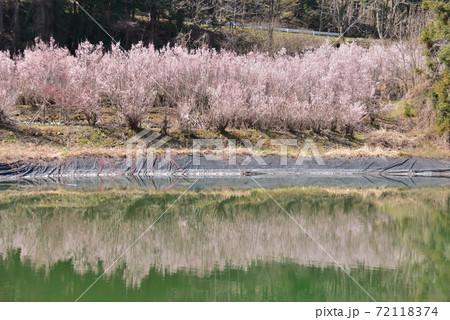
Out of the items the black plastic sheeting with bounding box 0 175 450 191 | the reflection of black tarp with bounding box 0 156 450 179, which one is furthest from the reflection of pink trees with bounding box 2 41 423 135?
the black plastic sheeting with bounding box 0 175 450 191

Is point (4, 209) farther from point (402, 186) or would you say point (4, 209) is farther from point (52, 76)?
point (402, 186)

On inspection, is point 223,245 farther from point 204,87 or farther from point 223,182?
point 204,87

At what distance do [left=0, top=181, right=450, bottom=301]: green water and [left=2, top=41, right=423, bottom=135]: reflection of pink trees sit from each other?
5.79m

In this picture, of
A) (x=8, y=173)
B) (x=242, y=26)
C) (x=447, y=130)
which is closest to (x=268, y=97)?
(x=447, y=130)

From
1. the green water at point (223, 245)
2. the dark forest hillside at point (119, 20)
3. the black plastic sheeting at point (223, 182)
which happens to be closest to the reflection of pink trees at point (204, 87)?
the black plastic sheeting at point (223, 182)

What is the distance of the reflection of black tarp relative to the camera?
19031 mm

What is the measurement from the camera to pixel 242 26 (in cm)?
4097

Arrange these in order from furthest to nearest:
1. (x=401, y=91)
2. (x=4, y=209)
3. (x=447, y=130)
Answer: (x=401, y=91), (x=447, y=130), (x=4, y=209)

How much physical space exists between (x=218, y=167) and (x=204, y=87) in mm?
5128

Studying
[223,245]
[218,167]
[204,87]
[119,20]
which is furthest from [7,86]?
[223,245]

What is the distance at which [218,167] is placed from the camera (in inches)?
795

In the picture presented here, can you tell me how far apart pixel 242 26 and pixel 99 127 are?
21406mm

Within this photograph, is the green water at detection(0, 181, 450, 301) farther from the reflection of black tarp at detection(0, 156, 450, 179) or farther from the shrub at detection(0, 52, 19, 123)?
the shrub at detection(0, 52, 19, 123)

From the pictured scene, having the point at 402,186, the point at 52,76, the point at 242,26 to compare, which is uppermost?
the point at 242,26
